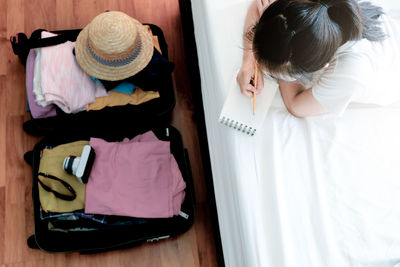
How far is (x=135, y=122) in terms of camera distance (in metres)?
1.13

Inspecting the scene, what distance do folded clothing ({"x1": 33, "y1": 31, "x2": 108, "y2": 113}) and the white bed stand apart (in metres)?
0.42

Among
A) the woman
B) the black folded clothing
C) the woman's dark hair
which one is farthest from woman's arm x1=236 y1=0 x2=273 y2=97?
the black folded clothing

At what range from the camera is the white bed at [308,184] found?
78 cm

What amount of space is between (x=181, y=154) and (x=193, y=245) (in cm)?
33

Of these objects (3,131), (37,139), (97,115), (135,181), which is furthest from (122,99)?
(3,131)

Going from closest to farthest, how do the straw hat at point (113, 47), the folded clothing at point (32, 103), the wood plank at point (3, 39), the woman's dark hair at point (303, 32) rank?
the woman's dark hair at point (303, 32)
the straw hat at point (113, 47)
the folded clothing at point (32, 103)
the wood plank at point (3, 39)

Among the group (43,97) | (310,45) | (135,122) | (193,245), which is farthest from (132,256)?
(310,45)

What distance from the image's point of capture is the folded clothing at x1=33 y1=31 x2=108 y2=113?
3.33 ft

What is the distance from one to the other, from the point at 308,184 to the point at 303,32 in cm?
40

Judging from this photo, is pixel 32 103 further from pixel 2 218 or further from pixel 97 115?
pixel 2 218

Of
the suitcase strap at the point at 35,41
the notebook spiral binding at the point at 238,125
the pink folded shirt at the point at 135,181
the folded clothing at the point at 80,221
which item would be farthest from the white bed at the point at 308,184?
the suitcase strap at the point at 35,41

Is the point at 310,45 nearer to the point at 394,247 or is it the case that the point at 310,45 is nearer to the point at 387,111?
the point at 387,111

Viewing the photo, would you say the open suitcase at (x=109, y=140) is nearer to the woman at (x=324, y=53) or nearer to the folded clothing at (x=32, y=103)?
the folded clothing at (x=32, y=103)

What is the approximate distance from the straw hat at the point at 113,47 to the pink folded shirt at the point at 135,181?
23 cm
